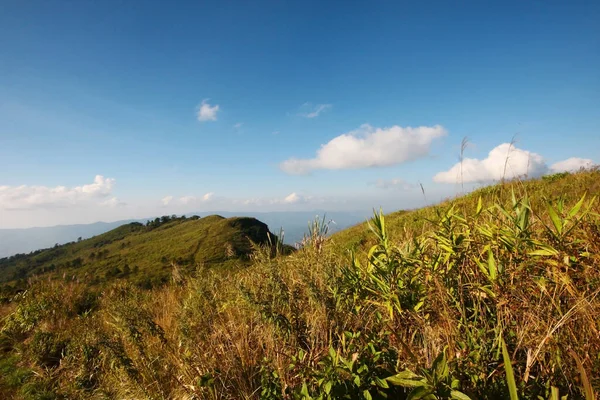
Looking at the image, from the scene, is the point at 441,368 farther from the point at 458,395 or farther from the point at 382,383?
the point at 382,383

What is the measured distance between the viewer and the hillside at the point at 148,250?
73.2 meters

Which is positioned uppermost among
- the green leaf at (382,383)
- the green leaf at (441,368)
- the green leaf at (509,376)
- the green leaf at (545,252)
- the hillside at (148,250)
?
the green leaf at (545,252)

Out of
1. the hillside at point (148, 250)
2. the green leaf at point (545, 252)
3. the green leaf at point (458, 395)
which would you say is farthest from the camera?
the hillside at point (148, 250)

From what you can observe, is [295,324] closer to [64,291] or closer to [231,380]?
[231,380]

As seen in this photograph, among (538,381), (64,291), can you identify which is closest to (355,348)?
(538,381)

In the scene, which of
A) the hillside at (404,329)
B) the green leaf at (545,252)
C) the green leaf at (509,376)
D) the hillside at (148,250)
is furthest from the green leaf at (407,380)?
the hillside at (148,250)

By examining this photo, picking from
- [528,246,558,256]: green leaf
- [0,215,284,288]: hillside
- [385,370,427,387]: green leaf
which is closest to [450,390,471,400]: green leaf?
[385,370,427,387]: green leaf

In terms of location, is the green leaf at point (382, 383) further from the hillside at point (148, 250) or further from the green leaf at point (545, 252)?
the hillside at point (148, 250)

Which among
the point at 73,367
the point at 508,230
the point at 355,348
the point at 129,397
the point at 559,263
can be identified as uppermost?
the point at 508,230

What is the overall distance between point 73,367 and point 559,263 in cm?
698

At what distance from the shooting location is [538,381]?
2160mm

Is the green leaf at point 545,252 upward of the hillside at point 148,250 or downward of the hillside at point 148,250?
upward

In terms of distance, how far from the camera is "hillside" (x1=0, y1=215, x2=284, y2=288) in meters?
73.2

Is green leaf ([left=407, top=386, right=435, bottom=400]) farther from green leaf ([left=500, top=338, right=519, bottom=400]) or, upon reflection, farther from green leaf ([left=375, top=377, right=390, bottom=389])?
green leaf ([left=500, top=338, right=519, bottom=400])
